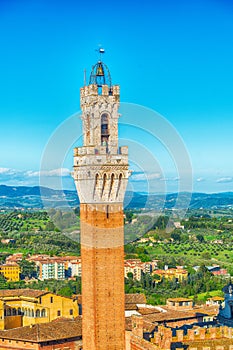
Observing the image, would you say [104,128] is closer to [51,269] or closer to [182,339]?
[182,339]

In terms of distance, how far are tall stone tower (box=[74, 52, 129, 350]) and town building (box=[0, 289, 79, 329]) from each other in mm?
13971

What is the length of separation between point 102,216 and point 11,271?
49911mm

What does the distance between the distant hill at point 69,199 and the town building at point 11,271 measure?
742cm

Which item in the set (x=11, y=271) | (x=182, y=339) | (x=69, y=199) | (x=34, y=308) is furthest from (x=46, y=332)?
(x=11, y=271)

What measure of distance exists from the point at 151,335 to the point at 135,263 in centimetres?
4464

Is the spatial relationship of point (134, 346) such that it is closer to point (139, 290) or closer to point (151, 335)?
point (151, 335)

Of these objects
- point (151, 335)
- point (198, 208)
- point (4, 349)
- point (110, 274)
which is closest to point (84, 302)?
point (110, 274)

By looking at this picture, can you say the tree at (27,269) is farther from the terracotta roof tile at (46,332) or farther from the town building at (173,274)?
the terracotta roof tile at (46,332)

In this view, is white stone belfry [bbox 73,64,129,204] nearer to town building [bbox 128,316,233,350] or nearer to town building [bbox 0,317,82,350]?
town building [bbox 128,316,233,350]

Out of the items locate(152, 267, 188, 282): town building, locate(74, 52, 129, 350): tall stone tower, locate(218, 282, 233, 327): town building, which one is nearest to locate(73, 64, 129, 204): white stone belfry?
locate(74, 52, 129, 350): tall stone tower

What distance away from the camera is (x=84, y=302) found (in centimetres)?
2261

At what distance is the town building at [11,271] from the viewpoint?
6856 cm

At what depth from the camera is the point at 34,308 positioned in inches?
1419

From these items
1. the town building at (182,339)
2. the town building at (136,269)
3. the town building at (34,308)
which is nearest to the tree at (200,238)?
the town building at (136,269)
